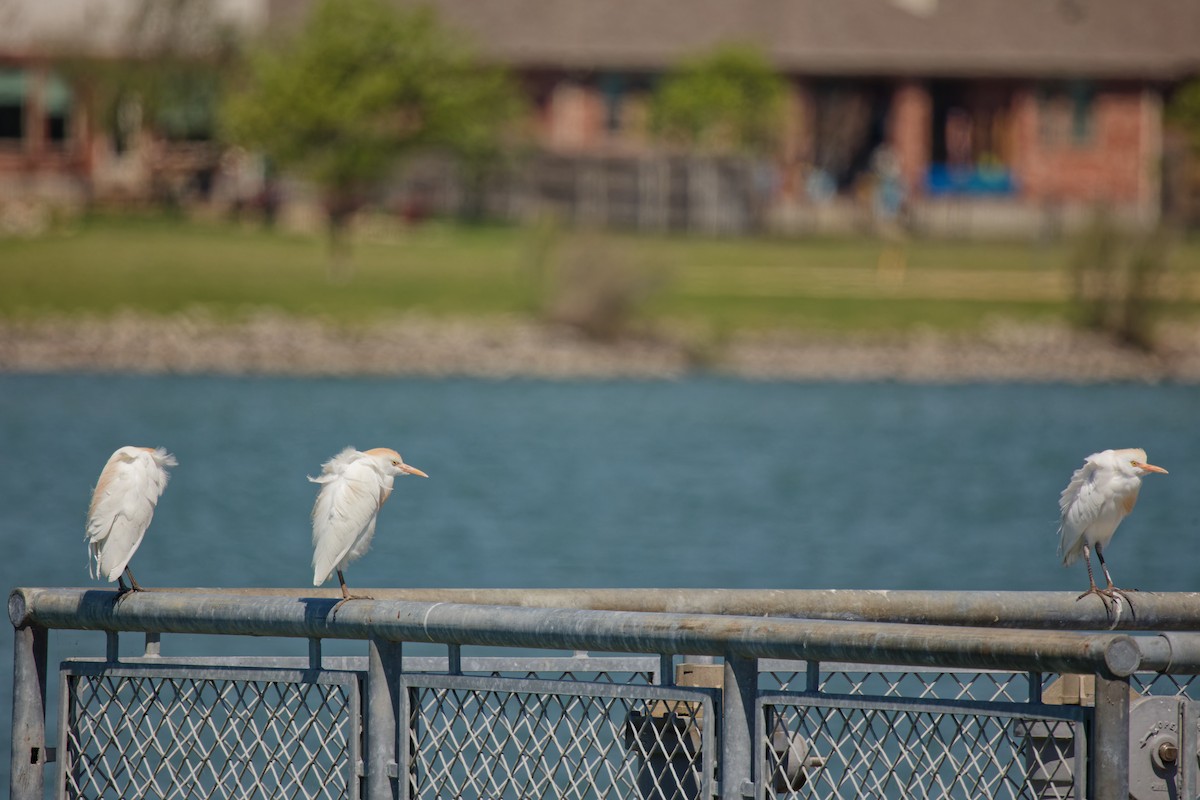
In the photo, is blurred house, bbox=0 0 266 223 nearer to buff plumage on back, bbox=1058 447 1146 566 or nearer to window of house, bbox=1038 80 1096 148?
window of house, bbox=1038 80 1096 148

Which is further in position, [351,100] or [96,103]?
[96,103]

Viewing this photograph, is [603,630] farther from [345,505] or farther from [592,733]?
[345,505]

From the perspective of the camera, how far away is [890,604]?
6.06 m

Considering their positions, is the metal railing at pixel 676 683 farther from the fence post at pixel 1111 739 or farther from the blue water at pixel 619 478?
the blue water at pixel 619 478

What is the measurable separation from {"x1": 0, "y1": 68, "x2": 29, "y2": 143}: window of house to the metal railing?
5588cm

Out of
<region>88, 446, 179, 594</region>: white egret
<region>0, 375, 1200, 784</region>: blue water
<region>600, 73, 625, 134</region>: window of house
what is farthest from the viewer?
<region>600, 73, 625, 134</region>: window of house

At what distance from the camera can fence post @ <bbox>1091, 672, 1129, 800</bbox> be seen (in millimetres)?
4613

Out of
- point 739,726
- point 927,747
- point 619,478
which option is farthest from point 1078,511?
point 619,478

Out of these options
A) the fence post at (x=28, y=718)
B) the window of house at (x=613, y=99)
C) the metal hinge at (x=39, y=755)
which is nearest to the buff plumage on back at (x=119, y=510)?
the fence post at (x=28, y=718)

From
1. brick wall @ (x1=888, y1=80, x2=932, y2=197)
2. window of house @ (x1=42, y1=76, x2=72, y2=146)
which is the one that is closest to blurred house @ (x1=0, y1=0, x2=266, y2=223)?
window of house @ (x1=42, y1=76, x2=72, y2=146)

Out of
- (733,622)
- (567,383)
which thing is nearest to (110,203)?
(567,383)

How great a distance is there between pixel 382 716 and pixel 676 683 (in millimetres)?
931

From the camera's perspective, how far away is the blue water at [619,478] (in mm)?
26359

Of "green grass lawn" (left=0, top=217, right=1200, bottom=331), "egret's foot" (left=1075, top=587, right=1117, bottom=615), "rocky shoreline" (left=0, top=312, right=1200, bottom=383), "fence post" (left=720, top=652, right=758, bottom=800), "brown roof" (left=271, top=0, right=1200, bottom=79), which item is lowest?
"rocky shoreline" (left=0, top=312, right=1200, bottom=383)
